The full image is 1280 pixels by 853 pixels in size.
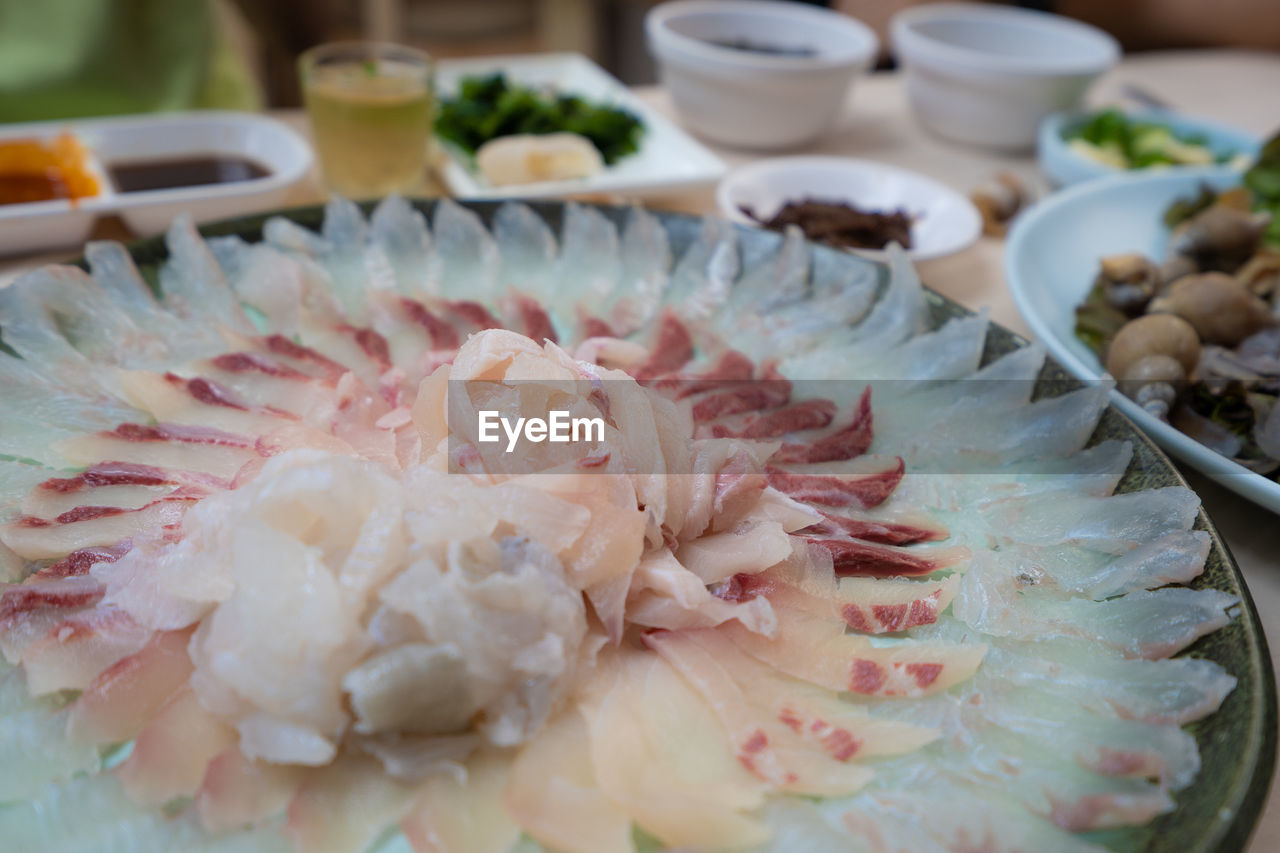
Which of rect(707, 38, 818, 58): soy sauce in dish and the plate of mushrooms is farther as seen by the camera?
rect(707, 38, 818, 58): soy sauce in dish

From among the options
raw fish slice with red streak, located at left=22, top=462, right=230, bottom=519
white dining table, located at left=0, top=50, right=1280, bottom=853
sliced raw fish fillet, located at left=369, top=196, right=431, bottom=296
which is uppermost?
sliced raw fish fillet, located at left=369, top=196, right=431, bottom=296

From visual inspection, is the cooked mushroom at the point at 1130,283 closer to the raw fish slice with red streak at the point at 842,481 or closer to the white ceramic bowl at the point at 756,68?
the raw fish slice with red streak at the point at 842,481

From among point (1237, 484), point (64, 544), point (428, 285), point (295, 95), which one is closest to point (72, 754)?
point (64, 544)

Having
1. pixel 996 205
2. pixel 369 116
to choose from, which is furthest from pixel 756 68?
pixel 369 116

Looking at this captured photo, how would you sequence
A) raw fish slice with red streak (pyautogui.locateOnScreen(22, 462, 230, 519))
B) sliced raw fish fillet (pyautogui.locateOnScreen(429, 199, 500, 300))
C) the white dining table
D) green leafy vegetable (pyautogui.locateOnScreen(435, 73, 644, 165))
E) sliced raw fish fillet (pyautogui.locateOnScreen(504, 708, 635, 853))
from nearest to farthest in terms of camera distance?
sliced raw fish fillet (pyautogui.locateOnScreen(504, 708, 635, 853)) < raw fish slice with red streak (pyautogui.locateOnScreen(22, 462, 230, 519)) < the white dining table < sliced raw fish fillet (pyautogui.locateOnScreen(429, 199, 500, 300)) < green leafy vegetable (pyautogui.locateOnScreen(435, 73, 644, 165))

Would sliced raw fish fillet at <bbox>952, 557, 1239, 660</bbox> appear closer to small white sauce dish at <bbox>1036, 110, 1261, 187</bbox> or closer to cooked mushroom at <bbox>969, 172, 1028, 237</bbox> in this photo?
cooked mushroom at <bbox>969, 172, 1028, 237</bbox>

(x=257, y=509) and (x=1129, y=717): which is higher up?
(x=257, y=509)

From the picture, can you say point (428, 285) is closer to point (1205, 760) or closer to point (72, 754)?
point (72, 754)

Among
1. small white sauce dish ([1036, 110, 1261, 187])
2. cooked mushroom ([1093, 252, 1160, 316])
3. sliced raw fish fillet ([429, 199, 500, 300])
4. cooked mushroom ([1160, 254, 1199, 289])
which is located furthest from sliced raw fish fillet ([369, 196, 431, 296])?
small white sauce dish ([1036, 110, 1261, 187])
